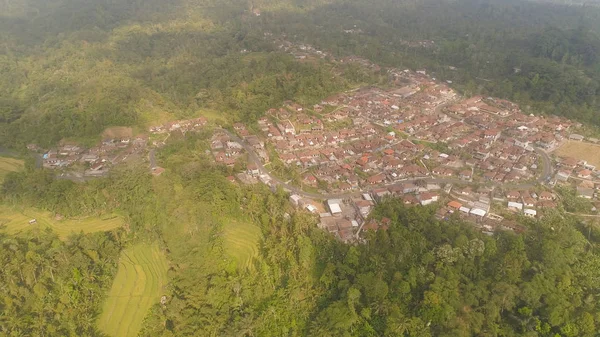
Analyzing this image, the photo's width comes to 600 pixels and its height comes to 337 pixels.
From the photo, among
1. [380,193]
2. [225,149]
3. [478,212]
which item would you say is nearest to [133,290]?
[225,149]

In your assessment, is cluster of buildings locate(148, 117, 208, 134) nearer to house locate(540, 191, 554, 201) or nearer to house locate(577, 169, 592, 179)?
house locate(540, 191, 554, 201)

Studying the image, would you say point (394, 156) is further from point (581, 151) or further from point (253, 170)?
point (581, 151)

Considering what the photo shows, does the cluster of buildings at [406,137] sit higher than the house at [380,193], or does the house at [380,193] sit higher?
the house at [380,193]

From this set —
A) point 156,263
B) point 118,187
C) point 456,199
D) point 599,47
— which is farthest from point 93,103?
point 599,47

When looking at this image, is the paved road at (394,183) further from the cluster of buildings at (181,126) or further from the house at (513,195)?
the cluster of buildings at (181,126)

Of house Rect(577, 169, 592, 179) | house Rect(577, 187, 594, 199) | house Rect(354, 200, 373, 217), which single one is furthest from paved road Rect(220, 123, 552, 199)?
house Rect(577, 187, 594, 199)

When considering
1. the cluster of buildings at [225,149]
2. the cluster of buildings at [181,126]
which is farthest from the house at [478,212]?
the cluster of buildings at [181,126]
